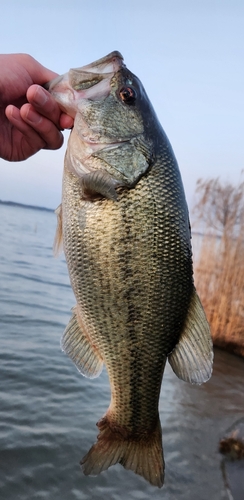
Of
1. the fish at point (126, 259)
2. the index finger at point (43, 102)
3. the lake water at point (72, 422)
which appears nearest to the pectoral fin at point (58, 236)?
the fish at point (126, 259)

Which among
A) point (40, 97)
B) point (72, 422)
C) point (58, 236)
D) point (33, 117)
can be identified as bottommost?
point (72, 422)

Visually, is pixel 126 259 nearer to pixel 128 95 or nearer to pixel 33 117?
pixel 128 95

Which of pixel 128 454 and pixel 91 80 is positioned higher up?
pixel 91 80

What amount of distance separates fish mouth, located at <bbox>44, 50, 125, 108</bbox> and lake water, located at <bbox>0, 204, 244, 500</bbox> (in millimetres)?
4467

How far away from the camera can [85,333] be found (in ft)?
7.20

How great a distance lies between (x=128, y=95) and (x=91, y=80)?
0.20 metres

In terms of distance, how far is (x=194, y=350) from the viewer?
2.08 m

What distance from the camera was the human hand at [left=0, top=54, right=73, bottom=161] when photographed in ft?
7.56

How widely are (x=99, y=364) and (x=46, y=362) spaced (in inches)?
267

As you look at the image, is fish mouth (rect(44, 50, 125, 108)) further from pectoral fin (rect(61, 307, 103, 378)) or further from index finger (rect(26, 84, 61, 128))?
pectoral fin (rect(61, 307, 103, 378))

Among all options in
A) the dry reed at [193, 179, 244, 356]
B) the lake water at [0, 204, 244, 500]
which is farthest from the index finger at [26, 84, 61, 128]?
the dry reed at [193, 179, 244, 356]

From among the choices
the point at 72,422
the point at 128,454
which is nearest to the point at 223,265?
the point at 72,422

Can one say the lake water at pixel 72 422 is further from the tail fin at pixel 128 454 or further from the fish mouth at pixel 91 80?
the fish mouth at pixel 91 80

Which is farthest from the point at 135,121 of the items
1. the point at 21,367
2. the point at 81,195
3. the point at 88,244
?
the point at 21,367
